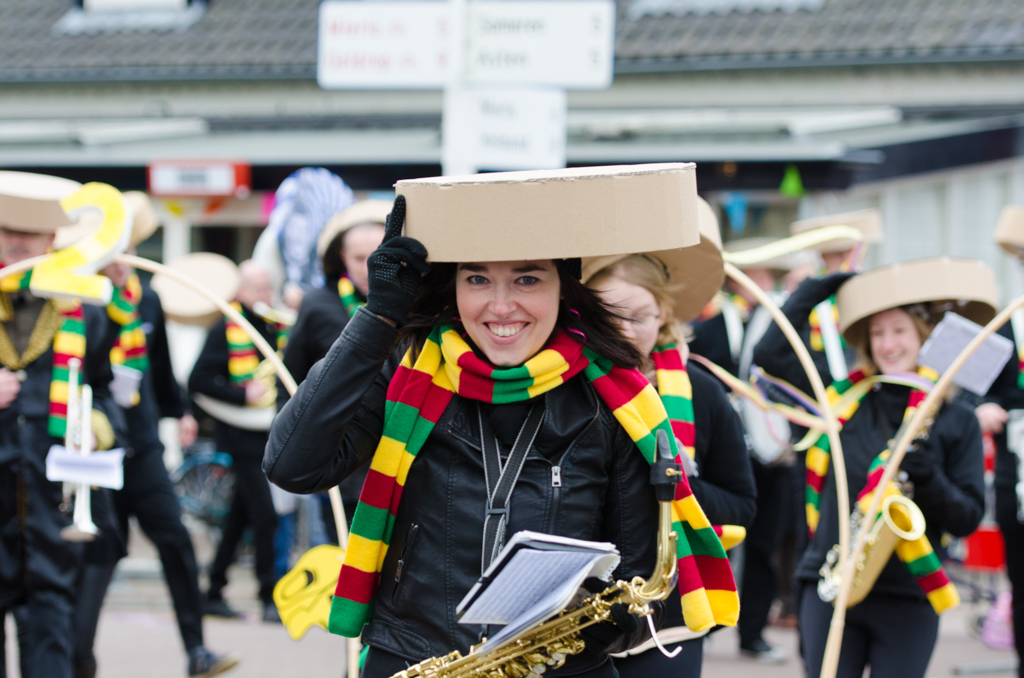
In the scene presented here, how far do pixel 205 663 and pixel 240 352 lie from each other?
2.23 metres

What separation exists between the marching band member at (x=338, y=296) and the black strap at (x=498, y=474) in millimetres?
2321

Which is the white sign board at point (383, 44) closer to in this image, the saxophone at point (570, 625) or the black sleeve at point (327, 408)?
the black sleeve at point (327, 408)

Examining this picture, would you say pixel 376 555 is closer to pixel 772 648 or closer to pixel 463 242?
pixel 463 242

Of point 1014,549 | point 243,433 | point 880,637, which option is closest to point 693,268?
point 880,637

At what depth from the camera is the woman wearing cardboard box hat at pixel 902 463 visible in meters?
3.80

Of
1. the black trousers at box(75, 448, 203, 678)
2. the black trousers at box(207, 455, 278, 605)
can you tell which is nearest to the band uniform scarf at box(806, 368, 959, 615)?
the black trousers at box(75, 448, 203, 678)

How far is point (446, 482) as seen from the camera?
239cm

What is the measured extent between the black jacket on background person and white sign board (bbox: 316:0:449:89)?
1.82m

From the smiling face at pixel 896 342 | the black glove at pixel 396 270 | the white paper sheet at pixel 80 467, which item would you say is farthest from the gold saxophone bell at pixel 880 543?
the white paper sheet at pixel 80 467

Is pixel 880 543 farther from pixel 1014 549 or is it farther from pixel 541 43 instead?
pixel 541 43

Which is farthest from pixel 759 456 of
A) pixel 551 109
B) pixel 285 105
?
pixel 285 105

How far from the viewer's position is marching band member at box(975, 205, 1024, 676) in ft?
16.9

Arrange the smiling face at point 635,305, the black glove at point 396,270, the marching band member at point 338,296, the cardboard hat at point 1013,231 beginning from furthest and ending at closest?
the cardboard hat at point 1013,231 → the marching band member at point 338,296 → the smiling face at point 635,305 → the black glove at point 396,270

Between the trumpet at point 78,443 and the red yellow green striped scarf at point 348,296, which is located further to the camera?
the red yellow green striped scarf at point 348,296
